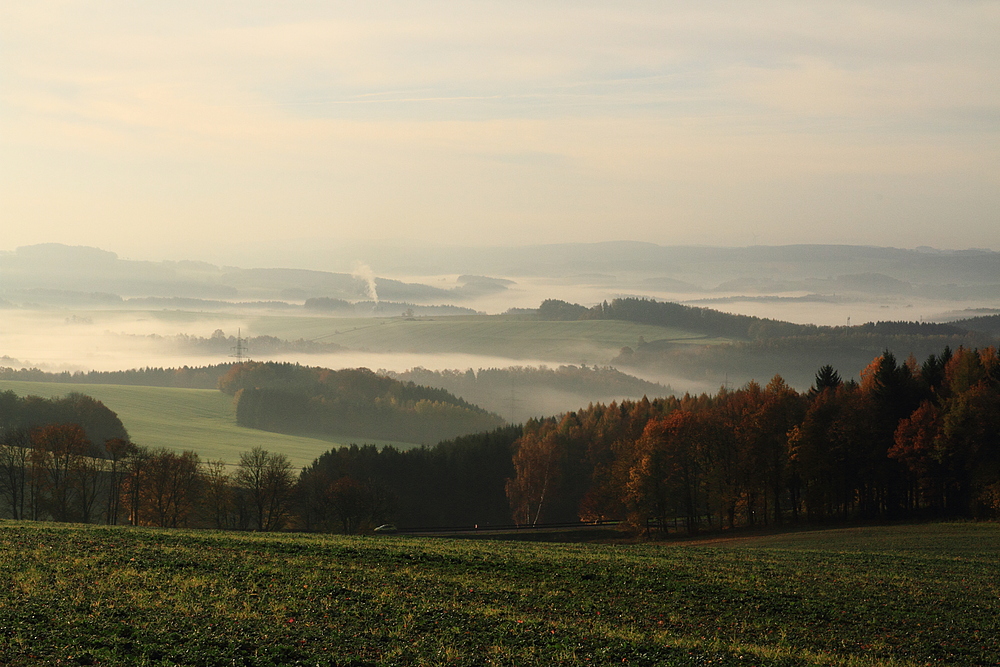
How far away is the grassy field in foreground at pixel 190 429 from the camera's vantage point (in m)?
147

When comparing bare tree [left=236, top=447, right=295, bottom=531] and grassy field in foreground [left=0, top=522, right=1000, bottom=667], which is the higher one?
grassy field in foreground [left=0, top=522, right=1000, bottom=667]

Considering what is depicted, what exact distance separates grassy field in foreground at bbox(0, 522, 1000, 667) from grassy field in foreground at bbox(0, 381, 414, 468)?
107409 mm

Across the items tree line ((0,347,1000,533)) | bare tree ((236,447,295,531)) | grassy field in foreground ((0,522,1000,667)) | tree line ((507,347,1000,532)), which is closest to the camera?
grassy field in foreground ((0,522,1000,667))

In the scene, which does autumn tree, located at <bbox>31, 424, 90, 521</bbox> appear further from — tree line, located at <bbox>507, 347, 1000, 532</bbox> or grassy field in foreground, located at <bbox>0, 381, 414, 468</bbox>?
tree line, located at <bbox>507, 347, 1000, 532</bbox>

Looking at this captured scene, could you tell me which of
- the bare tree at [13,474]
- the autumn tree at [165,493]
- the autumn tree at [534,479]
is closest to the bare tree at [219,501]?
the autumn tree at [165,493]

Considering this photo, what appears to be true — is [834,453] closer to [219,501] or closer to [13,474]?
[219,501]

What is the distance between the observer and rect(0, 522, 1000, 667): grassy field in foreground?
825 inches

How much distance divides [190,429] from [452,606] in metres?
154

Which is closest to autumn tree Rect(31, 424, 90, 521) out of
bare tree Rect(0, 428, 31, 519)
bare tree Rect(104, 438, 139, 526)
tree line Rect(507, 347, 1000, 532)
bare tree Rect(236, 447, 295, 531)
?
bare tree Rect(0, 428, 31, 519)

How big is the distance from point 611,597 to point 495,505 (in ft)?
299

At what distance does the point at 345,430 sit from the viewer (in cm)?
19712

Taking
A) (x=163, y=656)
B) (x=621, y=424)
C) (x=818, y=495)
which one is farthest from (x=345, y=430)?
(x=163, y=656)

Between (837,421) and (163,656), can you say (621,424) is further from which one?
(163,656)

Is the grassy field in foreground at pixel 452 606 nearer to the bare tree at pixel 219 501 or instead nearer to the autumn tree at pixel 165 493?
the bare tree at pixel 219 501
